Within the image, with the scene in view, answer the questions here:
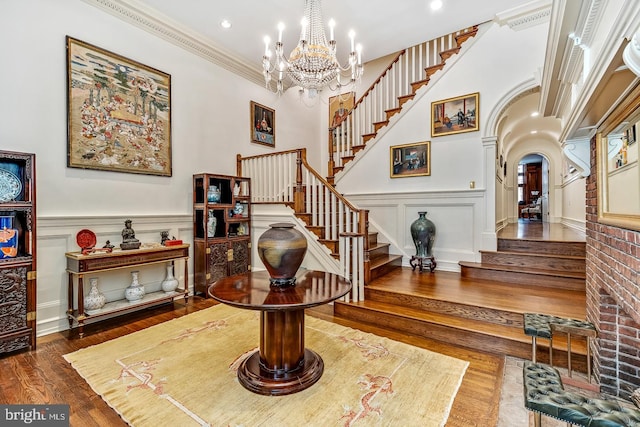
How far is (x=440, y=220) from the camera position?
472 cm

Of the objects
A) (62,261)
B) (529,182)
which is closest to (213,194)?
(62,261)

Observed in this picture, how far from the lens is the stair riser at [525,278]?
11.5 feet

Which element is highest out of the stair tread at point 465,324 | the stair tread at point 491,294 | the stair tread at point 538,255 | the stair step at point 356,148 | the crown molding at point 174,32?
the crown molding at point 174,32

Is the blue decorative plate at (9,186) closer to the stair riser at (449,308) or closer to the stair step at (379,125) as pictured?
the stair riser at (449,308)

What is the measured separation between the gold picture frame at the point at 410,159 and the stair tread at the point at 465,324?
243cm

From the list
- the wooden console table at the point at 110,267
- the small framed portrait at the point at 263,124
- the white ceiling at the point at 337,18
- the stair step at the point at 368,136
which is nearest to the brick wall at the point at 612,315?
the white ceiling at the point at 337,18

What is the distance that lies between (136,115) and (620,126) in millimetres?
4635

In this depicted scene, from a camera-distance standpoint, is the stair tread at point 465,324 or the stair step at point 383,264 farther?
the stair step at point 383,264

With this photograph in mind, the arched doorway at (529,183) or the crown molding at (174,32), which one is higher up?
the crown molding at (174,32)

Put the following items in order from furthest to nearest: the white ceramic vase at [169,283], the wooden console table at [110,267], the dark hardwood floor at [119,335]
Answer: the white ceramic vase at [169,283], the wooden console table at [110,267], the dark hardwood floor at [119,335]

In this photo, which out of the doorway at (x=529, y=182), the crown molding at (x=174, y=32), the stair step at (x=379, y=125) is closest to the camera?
the crown molding at (x=174, y=32)

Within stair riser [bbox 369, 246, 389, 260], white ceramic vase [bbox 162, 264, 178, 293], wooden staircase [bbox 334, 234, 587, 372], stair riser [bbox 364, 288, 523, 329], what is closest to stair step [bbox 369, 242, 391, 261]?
stair riser [bbox 369, 246, 389, 260]

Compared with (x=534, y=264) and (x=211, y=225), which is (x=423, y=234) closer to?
(x=534, y=264)

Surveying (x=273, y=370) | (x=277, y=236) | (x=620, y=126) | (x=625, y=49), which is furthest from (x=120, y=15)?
(x=620, y=126)
